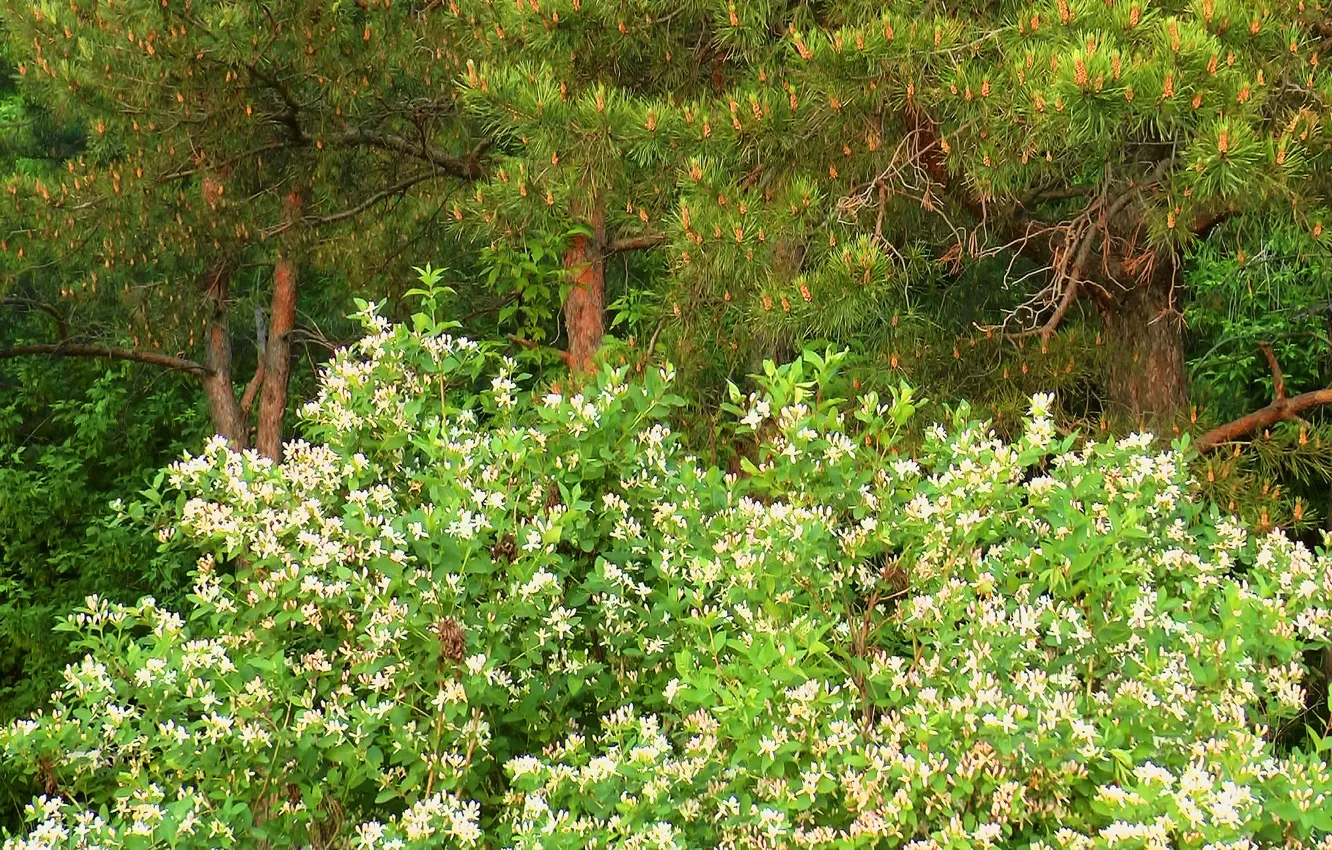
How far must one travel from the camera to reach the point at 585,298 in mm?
→ 8727

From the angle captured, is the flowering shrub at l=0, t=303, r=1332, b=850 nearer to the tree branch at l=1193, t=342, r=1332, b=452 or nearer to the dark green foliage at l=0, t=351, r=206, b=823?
the tree branch at l=1193, t=342, r=1332, b=452

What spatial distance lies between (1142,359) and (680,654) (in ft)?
12.5

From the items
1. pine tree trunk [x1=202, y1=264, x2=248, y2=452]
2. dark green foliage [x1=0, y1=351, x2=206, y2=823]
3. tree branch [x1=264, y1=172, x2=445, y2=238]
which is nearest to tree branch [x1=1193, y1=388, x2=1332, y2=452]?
tree branch [x1=264, y1=172, x2=445, y2=238]

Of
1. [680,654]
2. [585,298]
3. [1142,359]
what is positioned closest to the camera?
[680,654]

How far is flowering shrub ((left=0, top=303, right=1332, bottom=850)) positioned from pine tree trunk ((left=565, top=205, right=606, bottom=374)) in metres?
4.96

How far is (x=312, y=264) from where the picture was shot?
965 centimetres

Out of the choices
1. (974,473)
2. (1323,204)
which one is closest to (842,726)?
(974,473)

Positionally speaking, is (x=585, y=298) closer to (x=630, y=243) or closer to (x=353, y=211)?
(x=630, y=243)

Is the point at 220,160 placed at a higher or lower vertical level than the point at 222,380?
lower

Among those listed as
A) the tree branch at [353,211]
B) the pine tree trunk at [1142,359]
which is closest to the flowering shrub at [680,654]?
the pine tree trunk at [1142,359]

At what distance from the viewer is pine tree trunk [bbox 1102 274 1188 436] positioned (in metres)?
5.61

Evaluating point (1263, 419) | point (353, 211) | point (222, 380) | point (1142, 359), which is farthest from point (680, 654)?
point (222, 380)

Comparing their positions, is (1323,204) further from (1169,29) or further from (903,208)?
(903,208)

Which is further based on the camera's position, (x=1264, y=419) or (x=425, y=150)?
(x=425, y=150)
